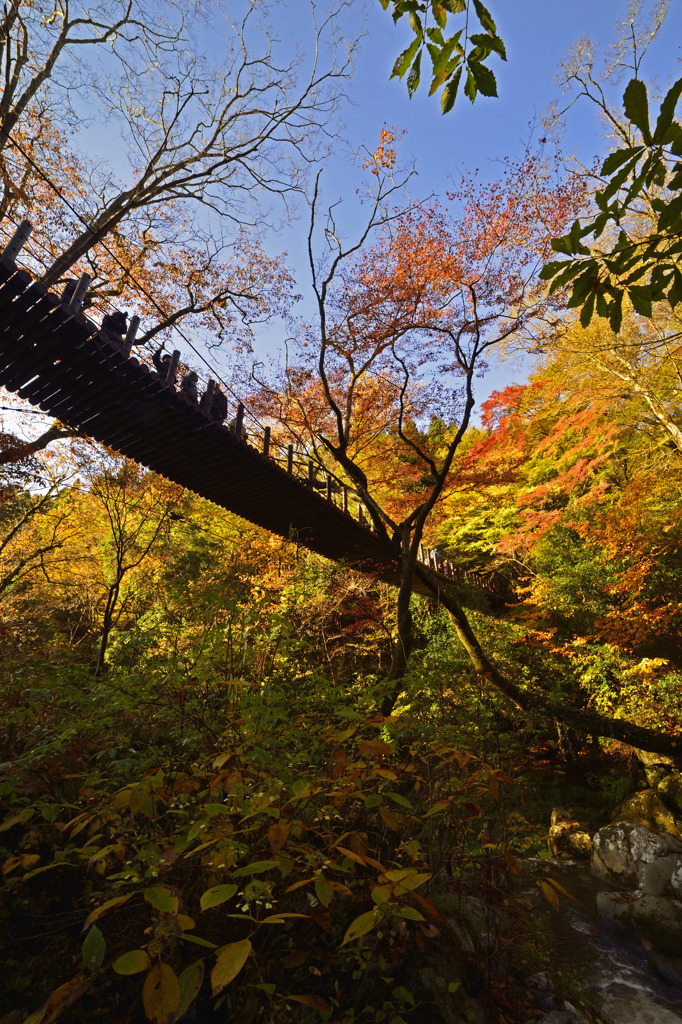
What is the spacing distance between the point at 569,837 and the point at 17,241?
9088 millimetres

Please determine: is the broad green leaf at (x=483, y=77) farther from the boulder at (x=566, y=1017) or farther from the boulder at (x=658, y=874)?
the boulder at (x=658, y=874)

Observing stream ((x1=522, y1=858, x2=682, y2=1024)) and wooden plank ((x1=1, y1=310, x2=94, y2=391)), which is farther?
wooden plank ((x1=1, y1=310, x2=94, y2=391))

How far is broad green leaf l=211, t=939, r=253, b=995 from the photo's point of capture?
3.30 feet

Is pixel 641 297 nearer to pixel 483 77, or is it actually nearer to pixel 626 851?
pixel 483 77

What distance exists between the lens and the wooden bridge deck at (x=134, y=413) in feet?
13.3

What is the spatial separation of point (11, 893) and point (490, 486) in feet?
32.2

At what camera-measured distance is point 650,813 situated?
20.4 feet

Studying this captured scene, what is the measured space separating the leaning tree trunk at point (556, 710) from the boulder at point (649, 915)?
202cm

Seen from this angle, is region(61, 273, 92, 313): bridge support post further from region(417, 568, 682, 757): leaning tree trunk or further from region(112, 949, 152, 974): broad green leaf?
region(417, 568, 682, 757): leaning tree trunk

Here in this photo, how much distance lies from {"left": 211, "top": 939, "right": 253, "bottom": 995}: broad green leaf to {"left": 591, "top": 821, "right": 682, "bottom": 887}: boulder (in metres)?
5.75

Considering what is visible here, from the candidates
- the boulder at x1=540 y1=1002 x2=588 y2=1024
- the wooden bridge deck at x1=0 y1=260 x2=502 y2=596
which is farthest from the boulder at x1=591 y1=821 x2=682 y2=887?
the wooden bridge deck at x1=0 y1=260 x2=502 y2=596

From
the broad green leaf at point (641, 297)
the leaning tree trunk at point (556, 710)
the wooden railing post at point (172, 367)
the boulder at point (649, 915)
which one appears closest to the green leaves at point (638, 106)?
the broad green leaf at point (641, 297)

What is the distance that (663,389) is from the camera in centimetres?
795

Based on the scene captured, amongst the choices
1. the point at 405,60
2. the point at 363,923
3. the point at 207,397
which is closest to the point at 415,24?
the point at 405,60
